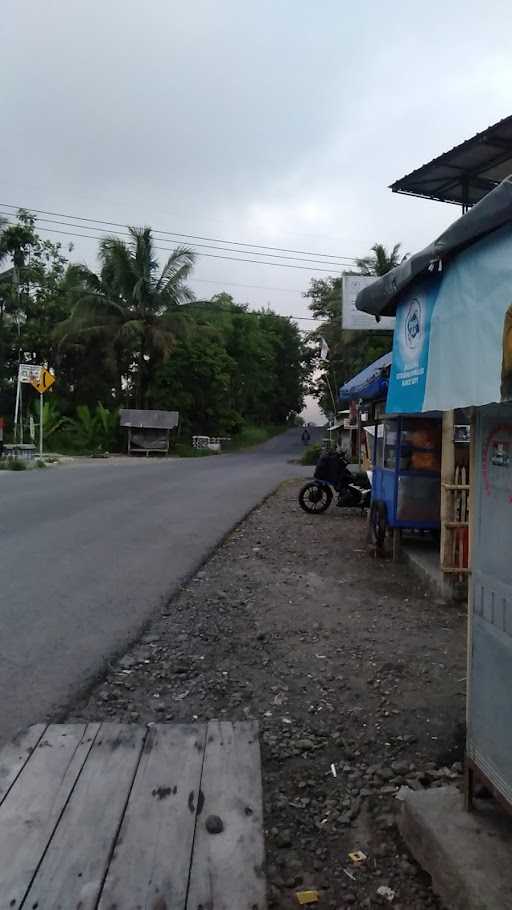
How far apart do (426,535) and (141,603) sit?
393 centimetres

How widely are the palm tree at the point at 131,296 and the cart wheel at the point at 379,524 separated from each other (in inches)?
1055

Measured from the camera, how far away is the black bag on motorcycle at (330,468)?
12.1m

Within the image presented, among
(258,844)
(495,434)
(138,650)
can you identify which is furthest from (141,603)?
(495,434)

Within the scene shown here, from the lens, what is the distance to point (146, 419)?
34781mm

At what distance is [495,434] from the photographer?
2.48 m

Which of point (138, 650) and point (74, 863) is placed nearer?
point (74, 863)

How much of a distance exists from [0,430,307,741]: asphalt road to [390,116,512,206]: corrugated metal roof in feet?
15.9

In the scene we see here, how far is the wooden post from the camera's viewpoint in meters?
6.20

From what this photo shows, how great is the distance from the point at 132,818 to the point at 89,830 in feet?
0.56

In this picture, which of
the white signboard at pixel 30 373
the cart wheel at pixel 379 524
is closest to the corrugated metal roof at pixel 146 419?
the white signboard at pixel 30 373

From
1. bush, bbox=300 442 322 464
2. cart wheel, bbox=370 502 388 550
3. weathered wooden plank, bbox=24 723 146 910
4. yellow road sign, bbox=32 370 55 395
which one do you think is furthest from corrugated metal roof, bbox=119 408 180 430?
weathered wooden plank, bbox=24 723 146 910

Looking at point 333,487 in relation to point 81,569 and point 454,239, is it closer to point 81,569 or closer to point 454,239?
point 81,569

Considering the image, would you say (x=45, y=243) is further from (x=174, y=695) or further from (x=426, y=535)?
(x=174, y=695)

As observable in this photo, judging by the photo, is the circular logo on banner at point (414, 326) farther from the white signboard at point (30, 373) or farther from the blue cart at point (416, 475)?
the white signboard at point (30, 373)
